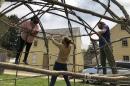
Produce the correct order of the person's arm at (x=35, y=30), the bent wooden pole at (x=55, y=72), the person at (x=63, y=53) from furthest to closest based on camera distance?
the person's arm at (x=35, y=30)
the person at (x=63, y=53)
the bent wooden pole at (x=55, y=72)

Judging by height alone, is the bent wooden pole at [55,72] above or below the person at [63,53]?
below

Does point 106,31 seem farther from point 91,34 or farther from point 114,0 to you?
point 114,0

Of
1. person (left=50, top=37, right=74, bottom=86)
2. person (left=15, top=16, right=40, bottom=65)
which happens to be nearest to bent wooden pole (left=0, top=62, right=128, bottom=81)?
person (left=50, top=37, right=74, bottom=86)

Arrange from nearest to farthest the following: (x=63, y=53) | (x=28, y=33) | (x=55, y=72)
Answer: (x=55, y=72), (x=28, y=33), (x=63, y=53)

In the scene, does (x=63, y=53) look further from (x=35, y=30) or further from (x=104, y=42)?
(x=104, y=42)

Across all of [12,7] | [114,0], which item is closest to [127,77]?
[114,0]

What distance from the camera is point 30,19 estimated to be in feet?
31.2

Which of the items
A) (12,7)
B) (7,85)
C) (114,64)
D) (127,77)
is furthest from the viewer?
(7,85)

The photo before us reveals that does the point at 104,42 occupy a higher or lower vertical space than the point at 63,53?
higher

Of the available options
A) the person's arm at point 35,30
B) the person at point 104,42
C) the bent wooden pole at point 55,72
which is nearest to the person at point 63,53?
the person's arm at point 35,30

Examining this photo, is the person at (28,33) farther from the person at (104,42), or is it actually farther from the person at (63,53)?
the person at (104,42)

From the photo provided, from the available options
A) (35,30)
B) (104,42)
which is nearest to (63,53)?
(35,30)

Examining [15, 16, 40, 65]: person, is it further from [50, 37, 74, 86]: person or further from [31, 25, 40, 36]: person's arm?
[50, 37, 74, 86]: person

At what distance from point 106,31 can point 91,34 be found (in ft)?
2.63
